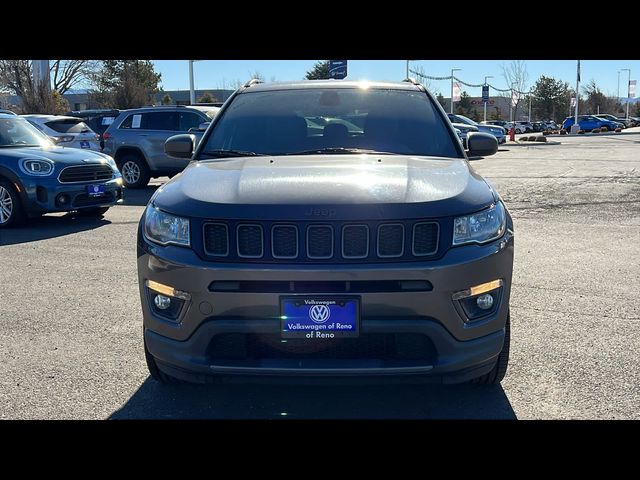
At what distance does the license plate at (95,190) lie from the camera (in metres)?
9.65

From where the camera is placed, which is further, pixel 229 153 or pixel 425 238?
pixel 229 153

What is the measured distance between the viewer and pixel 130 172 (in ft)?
47.9

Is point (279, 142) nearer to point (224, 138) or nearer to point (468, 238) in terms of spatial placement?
point (224, 138)

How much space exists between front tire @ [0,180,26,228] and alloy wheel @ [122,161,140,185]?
519cm

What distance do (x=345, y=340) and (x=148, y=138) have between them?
1233cm

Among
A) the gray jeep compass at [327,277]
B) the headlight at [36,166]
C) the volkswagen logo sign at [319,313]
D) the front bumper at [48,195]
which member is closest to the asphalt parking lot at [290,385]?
the gray jeep compass at [327,277]

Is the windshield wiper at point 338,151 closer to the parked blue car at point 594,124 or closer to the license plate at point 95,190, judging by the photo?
the license plate at point 95,190

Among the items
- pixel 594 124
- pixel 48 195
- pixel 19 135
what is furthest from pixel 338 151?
pixel 594 124

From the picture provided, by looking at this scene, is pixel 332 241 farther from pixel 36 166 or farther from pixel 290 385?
pixel 36 166

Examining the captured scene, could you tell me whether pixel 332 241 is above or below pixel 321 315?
above

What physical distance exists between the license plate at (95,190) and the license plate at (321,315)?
750 cm

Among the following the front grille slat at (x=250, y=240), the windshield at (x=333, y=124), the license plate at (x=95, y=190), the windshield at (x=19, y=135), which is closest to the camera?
the front grille slat at (x=250, y=240)

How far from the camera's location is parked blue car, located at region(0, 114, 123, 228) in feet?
30.5
